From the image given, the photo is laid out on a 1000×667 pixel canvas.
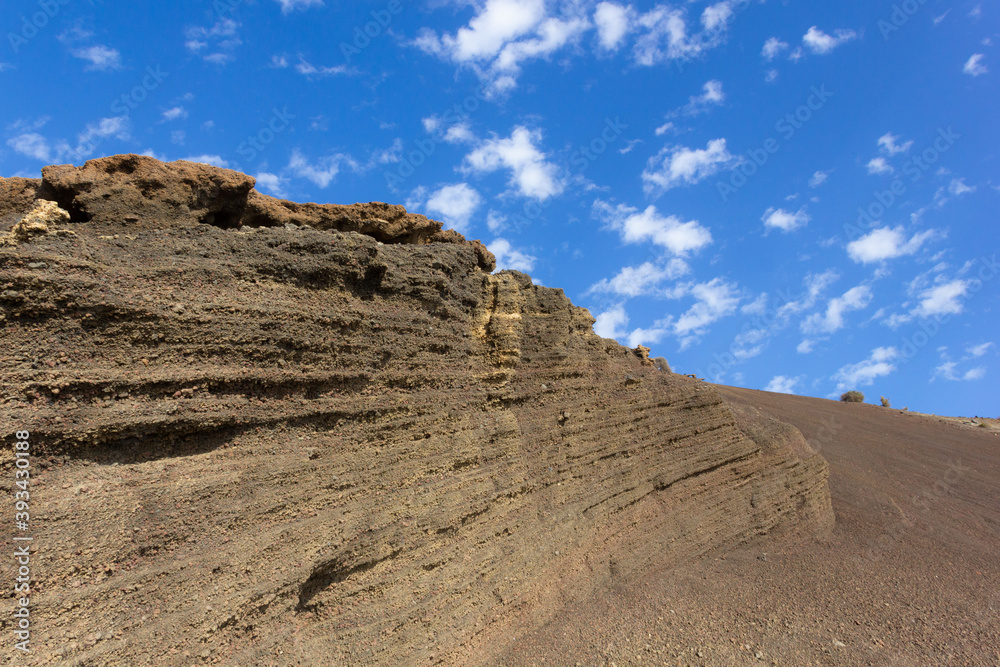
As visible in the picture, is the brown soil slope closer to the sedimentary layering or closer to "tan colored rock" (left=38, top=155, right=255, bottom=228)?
the sedimentary layering

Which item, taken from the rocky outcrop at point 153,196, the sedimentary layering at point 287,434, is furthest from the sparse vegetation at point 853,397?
the rocky outcrop at point 153,196

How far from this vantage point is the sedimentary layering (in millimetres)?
4074

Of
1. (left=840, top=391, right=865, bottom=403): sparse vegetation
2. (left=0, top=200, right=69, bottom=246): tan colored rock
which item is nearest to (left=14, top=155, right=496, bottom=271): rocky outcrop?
(left=0, top=200, right=69, bottom=246): tan colored rock

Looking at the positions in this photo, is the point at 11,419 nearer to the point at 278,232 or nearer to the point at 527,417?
the point at 278,232

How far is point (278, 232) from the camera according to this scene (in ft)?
18.5

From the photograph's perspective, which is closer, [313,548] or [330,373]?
[313,548]

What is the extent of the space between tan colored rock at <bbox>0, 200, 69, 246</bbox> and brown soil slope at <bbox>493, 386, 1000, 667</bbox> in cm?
616

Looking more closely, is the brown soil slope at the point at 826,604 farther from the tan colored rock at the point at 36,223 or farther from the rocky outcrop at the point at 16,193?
the rocky outcrop at the point at 16,193

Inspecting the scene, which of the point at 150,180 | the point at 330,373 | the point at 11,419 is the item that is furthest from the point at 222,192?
the point at 11,419

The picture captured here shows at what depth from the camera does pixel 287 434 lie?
5105 millimetres

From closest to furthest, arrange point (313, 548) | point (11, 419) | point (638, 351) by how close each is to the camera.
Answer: point (11, 419) → point (313, 548) → point (638, 351)

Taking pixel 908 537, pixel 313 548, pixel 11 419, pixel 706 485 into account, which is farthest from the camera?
pixel 908 537

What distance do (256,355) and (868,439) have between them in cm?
2090

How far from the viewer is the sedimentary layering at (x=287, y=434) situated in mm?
4074
